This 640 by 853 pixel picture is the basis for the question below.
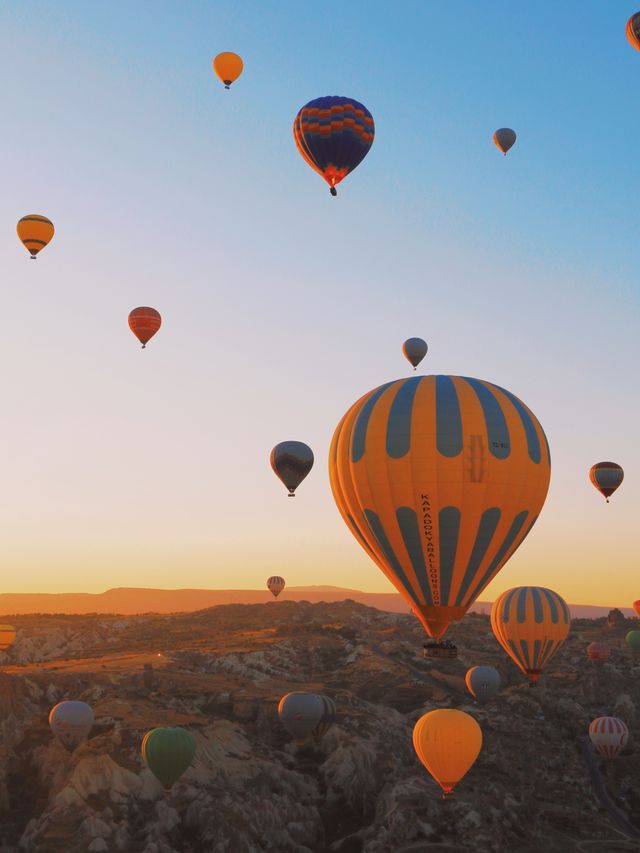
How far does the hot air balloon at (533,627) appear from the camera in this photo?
65688 millimetres

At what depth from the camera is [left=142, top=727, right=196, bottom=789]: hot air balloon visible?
51219mm

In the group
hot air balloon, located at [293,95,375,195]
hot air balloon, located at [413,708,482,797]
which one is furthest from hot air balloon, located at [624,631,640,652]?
hot air balloon, located at [293,95,375,195]

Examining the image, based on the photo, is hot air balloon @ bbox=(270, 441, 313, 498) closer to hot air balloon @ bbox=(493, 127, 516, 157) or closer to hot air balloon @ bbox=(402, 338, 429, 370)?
hot air balloon @ bbox=(402, 338, 429, 370)

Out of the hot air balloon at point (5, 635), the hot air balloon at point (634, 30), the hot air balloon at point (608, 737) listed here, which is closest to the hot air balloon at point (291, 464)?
the hot air balloon at point (5, 635)

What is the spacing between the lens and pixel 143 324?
60.8 metres

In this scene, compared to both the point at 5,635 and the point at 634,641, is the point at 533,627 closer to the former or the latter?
the point at 634,641

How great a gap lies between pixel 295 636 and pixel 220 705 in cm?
3062

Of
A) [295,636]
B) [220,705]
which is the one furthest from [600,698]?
[220,705]

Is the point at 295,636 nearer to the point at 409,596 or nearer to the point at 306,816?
the point at 306,816

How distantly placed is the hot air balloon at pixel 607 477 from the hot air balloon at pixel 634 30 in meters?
33.4

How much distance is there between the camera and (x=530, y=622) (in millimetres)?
66062

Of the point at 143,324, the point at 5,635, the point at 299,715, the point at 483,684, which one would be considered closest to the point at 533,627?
the point at 483,684

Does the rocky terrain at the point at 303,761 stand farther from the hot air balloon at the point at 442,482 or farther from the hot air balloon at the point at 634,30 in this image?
the hot air balloon at the point at 634,30

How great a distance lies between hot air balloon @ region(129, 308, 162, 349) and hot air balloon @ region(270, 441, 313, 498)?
11303 millimetres
